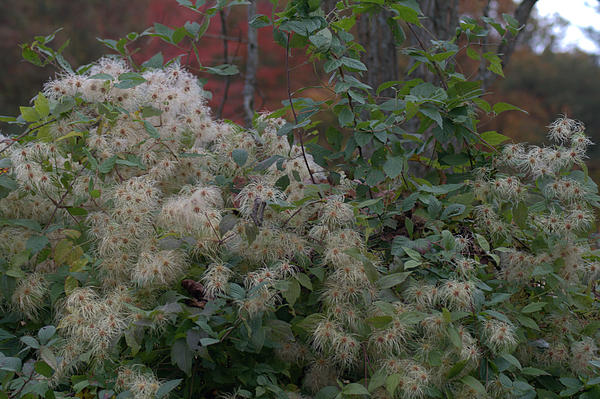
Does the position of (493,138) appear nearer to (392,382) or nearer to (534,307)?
(534,307)

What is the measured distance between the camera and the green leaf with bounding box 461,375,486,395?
3.62 feet

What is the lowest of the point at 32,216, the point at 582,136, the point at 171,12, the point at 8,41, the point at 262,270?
the point at 8,41

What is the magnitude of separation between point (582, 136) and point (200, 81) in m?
1.13

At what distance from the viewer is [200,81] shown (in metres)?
1.88

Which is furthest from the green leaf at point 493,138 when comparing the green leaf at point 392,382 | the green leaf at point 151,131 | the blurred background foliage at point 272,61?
the blurred background foliage at point 272,61

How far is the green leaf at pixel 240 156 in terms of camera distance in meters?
1.42

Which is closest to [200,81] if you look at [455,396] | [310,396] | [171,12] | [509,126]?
[310,396]

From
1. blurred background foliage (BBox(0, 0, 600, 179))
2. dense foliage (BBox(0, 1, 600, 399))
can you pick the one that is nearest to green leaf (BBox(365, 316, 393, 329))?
dense foliage (BBox(0, 1, 600, 399))

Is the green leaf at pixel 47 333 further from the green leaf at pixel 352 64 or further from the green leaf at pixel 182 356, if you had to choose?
the green leaf at pixel 352 64

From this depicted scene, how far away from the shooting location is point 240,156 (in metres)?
1.42

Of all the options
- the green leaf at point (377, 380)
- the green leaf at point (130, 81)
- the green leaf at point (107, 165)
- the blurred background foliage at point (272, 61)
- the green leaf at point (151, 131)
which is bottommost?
the blurred background foliage at point (272, 61)

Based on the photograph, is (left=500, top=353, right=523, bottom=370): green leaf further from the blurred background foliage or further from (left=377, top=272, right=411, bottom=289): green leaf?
the blurred background foliage

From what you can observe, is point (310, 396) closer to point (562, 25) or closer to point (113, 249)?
point (113, 249)

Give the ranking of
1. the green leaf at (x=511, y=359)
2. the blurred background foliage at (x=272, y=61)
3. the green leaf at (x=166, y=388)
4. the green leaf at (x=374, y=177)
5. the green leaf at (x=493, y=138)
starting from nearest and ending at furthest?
1. the green leaf at (x=166, y=388)
2. the green leaf at (x=511, y=359)
3. the green leaf at (x=374, y=177)
4. the green leaf at (x=493, y=138)
5. the blurred background foliage at (x=272, y=61)
